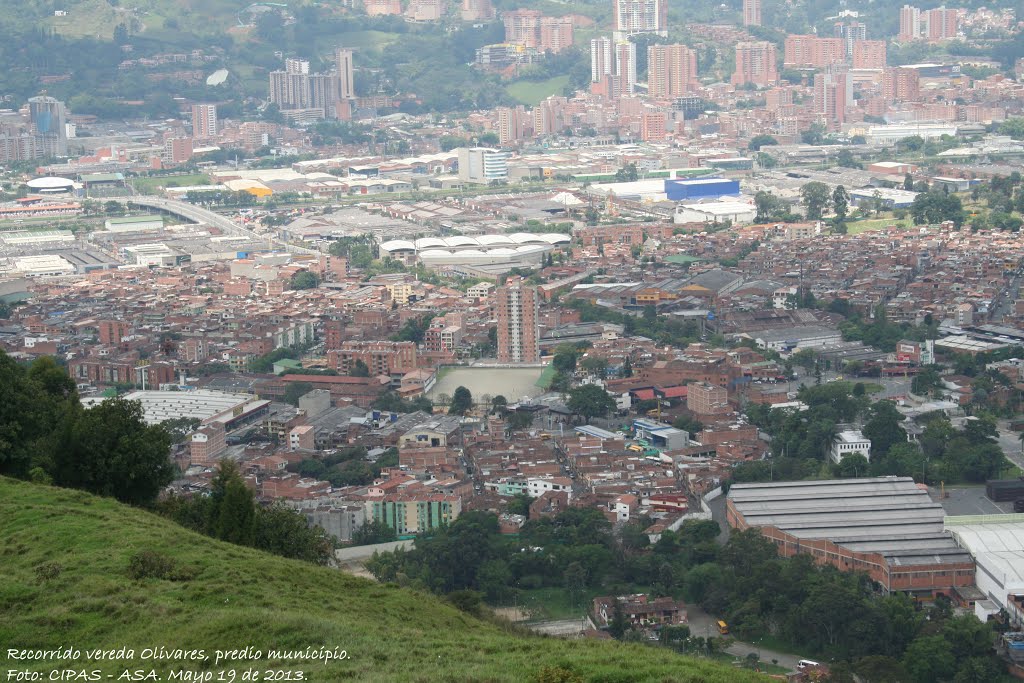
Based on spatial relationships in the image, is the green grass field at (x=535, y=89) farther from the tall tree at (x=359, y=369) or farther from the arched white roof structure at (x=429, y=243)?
the tall tree at (x=359, y=369)

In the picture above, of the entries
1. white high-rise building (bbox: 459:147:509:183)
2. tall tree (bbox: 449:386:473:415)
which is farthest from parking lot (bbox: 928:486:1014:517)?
white high-rise building (bbox: 459:147:509:183)

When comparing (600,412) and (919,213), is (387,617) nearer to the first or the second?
(600,412)

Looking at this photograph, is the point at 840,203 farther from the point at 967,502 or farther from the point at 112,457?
the point at 112,457

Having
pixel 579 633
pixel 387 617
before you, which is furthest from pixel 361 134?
pixel 387 617

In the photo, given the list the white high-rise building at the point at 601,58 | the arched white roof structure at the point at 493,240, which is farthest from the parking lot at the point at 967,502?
the white high-rise building at the point at 601,58

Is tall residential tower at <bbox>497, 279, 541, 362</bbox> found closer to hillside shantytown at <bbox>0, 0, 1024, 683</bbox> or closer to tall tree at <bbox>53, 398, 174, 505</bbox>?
hillside shantytown at <bbox>0, 0, 1024, 683</bbox>

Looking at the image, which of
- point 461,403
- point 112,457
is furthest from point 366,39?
point 112,457
